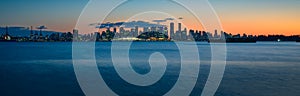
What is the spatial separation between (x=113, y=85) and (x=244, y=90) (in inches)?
272

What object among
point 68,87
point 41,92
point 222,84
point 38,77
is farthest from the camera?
point 38,77

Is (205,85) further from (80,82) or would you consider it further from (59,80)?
(59,80)

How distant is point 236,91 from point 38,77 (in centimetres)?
1244

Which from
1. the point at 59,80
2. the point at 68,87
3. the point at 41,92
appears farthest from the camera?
the point at 59,80

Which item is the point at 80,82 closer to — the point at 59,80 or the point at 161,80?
the point at 59,80

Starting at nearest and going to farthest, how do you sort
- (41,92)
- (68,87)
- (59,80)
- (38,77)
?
(41,92) < (68,87) < (59,80) < (38,77)

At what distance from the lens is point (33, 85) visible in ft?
53.9

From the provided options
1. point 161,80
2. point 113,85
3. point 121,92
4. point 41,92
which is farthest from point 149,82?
point 41,92

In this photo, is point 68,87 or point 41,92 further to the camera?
point 68,87

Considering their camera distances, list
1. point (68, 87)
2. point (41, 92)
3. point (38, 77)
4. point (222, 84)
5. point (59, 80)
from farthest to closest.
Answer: point (38, 77)
point (59, 80)
point (222, 84)
point (68, 87)
point (41, 92)

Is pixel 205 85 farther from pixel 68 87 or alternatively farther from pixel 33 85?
pixel 33 85

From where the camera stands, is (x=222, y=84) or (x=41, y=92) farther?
(x=222, y=84)

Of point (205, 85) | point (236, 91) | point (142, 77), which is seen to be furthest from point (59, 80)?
point (236, 91)

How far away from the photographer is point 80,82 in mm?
17438
